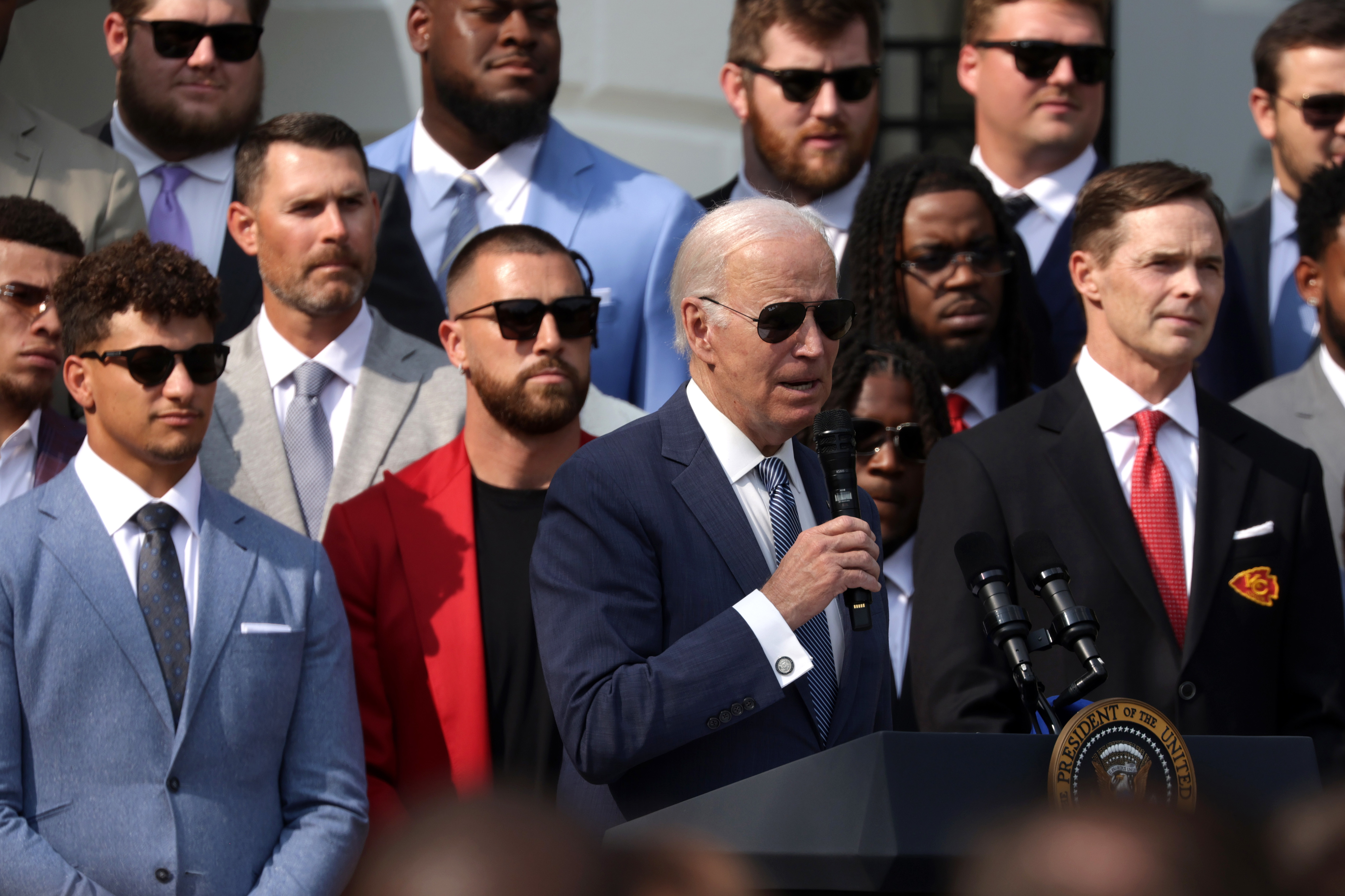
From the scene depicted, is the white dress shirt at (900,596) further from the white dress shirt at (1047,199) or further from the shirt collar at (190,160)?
the shirt collar at (190,160)

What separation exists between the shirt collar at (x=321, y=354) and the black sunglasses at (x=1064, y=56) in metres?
2.42

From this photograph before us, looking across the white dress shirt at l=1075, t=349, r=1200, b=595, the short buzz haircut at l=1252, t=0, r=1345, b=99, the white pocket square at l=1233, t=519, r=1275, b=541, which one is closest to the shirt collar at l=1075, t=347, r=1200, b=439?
the white dress shirt at l=1075, t=349, r=1200, b=595

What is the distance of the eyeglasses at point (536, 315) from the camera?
13.6 feet

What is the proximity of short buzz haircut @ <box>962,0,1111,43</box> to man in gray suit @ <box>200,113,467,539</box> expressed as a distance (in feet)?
7.43

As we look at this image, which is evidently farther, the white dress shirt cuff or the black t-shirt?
the black t-shirt

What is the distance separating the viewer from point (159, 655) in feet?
11.1

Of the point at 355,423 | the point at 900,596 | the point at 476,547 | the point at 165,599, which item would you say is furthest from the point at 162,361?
the point at 900,596

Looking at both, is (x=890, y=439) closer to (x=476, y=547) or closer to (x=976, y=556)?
(x=476, y=547)

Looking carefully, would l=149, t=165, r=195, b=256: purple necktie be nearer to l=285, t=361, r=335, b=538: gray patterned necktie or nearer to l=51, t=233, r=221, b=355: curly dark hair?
l=285, t=361, r=335, b=538: gray patterned necktie

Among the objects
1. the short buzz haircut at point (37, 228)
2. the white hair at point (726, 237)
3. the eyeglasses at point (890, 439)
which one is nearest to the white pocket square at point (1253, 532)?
the eyeglasses at point (890, 439)

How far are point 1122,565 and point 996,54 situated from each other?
2368 millimetres

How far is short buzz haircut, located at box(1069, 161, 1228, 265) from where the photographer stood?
12.9 feet

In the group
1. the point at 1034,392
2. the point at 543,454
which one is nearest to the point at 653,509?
the point at 543,454

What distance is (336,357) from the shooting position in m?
4.41
